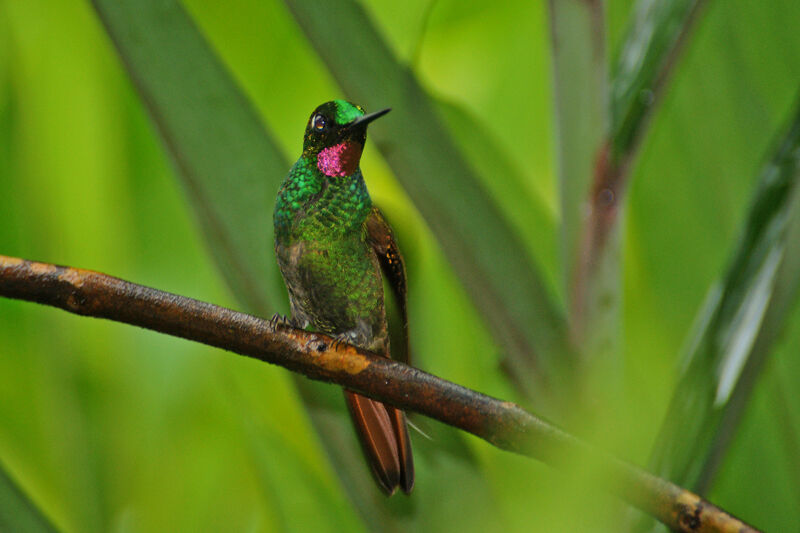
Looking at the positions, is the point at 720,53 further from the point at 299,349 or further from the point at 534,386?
the point at 299,349

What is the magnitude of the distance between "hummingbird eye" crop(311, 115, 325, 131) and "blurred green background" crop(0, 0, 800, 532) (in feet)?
0.69

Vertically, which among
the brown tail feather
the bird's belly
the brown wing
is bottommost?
the brown tail feather

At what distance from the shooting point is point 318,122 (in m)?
0.41

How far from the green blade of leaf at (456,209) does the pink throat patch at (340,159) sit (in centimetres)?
4

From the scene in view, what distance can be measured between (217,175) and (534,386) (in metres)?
0.22

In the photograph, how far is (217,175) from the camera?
1.47 ft

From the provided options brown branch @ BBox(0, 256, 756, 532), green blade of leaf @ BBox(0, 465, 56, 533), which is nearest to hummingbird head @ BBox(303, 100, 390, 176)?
brown branch @ BBox(0, 256, 756, 532)

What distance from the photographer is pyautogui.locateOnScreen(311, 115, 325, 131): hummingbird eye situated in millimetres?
412

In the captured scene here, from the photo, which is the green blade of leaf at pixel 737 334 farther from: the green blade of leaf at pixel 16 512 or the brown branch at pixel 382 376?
the green blade of leaf at pixel 16 512

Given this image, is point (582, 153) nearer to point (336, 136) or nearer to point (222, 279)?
point (336, 136)

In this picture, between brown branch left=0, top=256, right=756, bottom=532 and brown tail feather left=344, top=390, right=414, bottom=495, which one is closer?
brown branch left=0, top=256, right=756, bottom=532

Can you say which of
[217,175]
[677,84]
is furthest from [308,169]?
[677,84]

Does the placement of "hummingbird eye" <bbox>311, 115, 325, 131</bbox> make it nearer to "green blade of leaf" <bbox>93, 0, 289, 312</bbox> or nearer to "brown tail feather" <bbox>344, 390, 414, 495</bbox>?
"green blade of leaf" <bbox>93, 0, 289, 312</bbox>

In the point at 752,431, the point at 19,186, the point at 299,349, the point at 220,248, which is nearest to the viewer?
the point at 299,349
